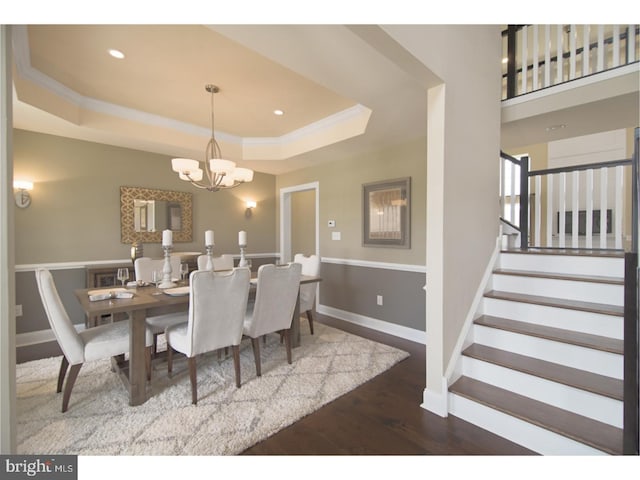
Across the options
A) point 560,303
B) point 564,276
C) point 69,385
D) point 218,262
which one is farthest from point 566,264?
point 69,385

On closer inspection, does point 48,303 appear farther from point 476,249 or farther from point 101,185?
point 476,249

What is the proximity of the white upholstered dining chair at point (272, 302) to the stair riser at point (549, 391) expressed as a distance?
149 cm

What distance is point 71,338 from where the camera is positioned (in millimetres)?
1897

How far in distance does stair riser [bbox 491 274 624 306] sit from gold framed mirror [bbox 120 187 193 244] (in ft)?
13.3

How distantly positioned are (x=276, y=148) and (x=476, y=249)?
3.19m

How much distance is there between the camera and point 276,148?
4.35m

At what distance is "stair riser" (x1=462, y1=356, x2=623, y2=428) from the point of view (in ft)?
5.04

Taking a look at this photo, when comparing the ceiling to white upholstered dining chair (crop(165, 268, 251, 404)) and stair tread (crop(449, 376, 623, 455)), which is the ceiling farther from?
stair tread (crop(449, 376, 623, 455))

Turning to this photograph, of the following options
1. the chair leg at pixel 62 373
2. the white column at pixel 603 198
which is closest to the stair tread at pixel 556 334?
the white column at pixel 603 198

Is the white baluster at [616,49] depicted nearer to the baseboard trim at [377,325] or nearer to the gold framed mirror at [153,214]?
the baseboard trim at [377,325]

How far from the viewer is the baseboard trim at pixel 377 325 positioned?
132 inches

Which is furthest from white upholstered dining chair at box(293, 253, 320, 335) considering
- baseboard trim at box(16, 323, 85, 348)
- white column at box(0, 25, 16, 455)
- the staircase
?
baseboard trim at box(16, 323, 85, 348)

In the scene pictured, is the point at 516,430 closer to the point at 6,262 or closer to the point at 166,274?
the point at 6,262
